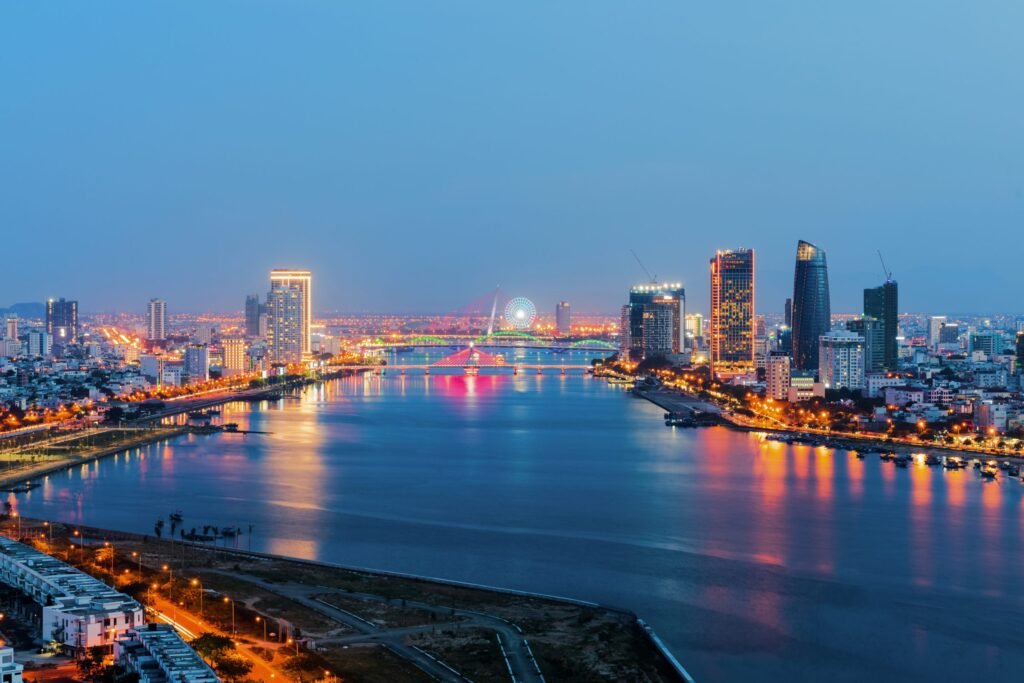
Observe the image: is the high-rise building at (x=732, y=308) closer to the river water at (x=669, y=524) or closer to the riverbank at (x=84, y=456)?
the river water at (x=669, y=524)

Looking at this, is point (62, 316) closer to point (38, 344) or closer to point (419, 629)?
point (38, 344)

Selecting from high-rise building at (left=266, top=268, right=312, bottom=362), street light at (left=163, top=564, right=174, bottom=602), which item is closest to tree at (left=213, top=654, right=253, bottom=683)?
street light at (left=163, top=564, right=174, bottom=602)

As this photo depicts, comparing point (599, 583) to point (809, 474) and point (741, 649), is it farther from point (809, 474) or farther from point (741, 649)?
point (809, 474)

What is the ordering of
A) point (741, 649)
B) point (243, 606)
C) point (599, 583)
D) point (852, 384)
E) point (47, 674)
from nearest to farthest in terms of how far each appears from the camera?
point (47, 674), point (741, 649), point (243, 606), point (599, 583), point (852, 384)

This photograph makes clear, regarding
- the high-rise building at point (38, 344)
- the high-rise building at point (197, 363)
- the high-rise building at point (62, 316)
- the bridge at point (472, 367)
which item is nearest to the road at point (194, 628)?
the high-rise building at point (197, 363)

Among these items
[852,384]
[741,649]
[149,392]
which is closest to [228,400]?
[149,392]

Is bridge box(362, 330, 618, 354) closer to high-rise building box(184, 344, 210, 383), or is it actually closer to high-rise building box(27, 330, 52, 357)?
high-rise building box(27, 330, 52, 357)
